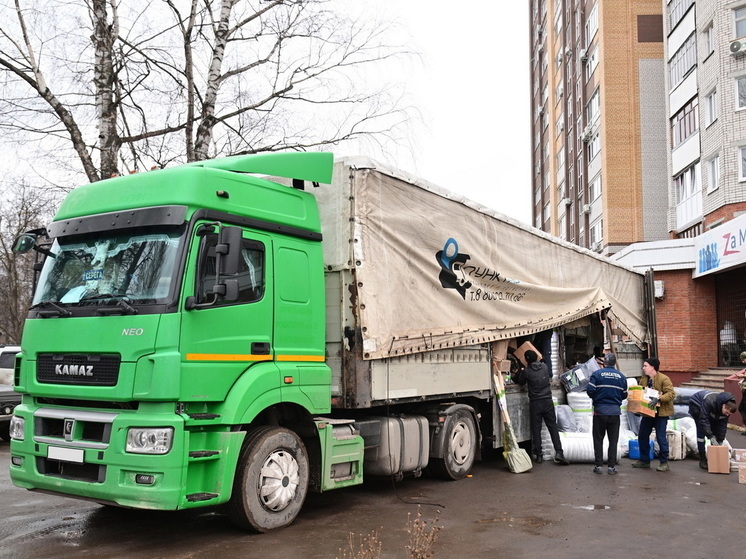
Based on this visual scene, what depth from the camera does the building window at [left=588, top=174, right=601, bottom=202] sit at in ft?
130

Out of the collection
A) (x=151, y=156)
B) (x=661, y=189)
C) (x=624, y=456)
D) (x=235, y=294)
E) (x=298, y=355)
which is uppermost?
(x=661, y=189)

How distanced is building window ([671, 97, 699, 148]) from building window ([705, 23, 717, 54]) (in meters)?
2.07

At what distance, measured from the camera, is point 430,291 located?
28.3ft

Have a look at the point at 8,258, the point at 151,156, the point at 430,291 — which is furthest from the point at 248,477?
the point at 8,258

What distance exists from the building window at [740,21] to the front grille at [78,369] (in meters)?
25.9

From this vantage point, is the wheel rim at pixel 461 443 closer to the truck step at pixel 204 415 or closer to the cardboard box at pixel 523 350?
the cardboard box at pixel 523 350

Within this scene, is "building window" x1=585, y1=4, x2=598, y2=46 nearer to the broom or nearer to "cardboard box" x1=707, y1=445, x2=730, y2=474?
"cardboard box" x1=707, y1=445, x2=730, y2=474

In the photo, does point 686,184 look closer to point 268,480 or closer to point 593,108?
point 593,108

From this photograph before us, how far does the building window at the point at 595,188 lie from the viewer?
3977cm

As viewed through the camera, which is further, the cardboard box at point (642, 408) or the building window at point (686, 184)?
the building window at point (686, 184)

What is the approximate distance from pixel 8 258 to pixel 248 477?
3834 cm

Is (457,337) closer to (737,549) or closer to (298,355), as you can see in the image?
(298,355)

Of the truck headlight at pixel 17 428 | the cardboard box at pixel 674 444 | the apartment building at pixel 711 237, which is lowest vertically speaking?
the cardboard box at pixel 674 444

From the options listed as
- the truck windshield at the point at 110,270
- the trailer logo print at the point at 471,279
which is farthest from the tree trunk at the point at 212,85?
the truck windshield at the point at 110,270
